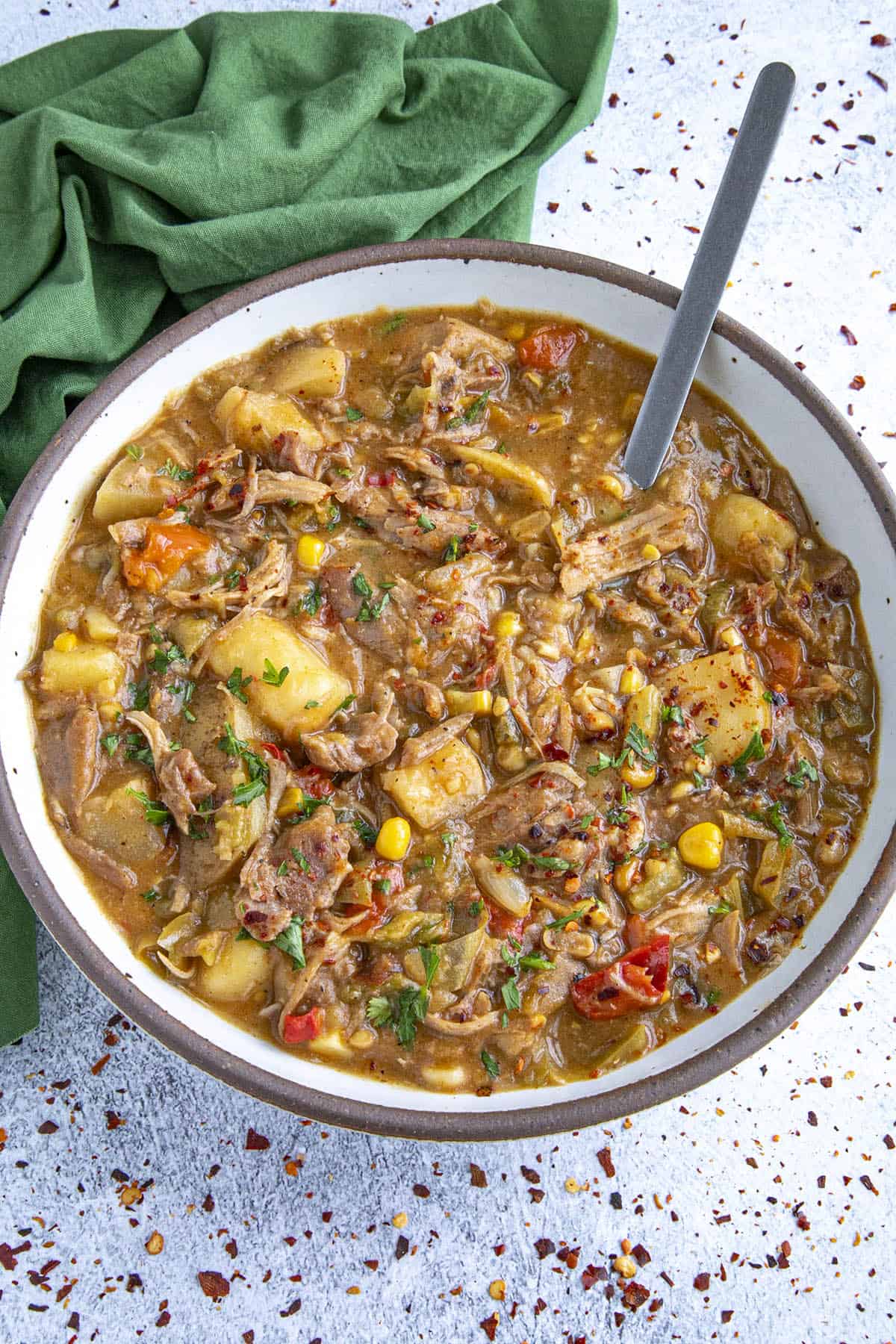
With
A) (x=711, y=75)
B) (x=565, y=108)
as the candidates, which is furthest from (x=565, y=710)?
(x=711, y=75)

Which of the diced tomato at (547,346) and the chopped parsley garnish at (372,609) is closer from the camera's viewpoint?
the chopped parsley garnish at (372,609)

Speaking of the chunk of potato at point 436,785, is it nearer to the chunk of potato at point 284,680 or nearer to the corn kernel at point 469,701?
the corn kernel at point 469,701

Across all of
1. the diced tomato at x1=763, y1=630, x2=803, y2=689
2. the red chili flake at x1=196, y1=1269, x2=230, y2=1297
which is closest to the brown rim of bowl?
the diced tomato at x1=763, y1=630, x2=803, y2=689

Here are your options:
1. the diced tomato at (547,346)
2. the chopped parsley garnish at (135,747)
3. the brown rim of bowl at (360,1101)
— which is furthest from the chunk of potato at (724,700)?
the chopped parsley garnish at (135,747)

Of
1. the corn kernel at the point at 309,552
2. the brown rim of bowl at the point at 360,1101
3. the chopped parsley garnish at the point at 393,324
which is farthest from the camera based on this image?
the chopped parsley garnish at the point at 393,324

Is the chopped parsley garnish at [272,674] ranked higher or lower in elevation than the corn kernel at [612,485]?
lower

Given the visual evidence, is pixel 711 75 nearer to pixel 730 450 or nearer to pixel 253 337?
pixel 730 450

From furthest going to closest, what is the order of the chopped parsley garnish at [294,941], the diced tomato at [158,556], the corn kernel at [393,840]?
1. the diced tomato at [158,556]
2. the corn kernel at [393,840]
3. the chopped parsley garnish at [294,941]
